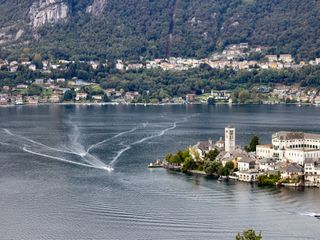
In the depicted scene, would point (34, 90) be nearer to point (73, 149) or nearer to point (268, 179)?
point (73, 149)

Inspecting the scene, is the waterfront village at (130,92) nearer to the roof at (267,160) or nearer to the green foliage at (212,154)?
the green foliage at (212,154)

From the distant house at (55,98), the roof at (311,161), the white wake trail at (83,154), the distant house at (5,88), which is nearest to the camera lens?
the roof at (311,161)

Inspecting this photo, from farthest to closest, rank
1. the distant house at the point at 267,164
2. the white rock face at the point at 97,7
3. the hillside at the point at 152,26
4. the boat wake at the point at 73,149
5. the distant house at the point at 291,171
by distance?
1. the white rock face at the point at 97,7
2. the hillside at the point at 152,26
3. the boat wake at the point at 73,149
4. the distant house at the point at 267,164
5. the distant house at the point at 291,171

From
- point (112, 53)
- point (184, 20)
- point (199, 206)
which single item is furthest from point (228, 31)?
point (199, 206)

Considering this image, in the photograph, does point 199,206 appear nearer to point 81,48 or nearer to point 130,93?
point 130,93

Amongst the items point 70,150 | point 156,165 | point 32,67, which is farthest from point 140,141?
point 32,67

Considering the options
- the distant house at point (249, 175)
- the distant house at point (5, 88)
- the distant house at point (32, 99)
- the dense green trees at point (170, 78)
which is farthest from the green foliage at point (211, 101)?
the distant house at point (249, 175)

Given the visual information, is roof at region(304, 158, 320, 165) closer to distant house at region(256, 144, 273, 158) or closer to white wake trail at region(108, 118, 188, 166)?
distant house at region(256, 144, 273, 158)
